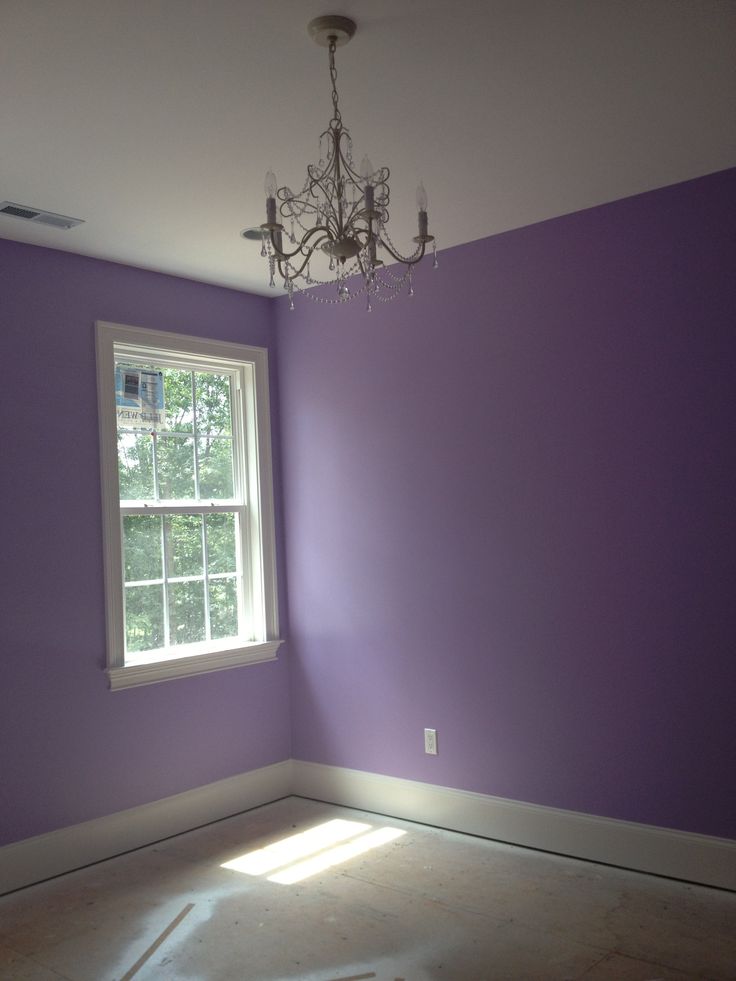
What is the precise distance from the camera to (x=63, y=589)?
151 inches

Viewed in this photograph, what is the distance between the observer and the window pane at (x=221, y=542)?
4.52 metres

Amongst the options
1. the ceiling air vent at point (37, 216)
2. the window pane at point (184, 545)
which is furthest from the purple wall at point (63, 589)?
the window pane at point (184, 545)

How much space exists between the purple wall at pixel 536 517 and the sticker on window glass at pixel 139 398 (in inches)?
30.2

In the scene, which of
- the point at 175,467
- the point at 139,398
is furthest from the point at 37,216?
the point at 175,467

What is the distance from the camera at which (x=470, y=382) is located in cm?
403

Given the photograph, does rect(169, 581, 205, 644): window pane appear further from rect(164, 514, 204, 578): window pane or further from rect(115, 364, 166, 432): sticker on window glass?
rect(115, 364, 166, 432): sticker on window glass

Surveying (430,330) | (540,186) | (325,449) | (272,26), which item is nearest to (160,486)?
(325,449)

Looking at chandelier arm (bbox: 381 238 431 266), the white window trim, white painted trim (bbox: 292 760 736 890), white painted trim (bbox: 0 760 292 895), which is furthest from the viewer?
the white window trim

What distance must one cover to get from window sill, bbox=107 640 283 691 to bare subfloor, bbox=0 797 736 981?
76 centimetres

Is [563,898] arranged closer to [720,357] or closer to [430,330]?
[720,357]

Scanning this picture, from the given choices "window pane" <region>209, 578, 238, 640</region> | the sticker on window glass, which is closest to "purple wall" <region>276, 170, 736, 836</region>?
"window pane" <region>209, 578, 238, 640</region>

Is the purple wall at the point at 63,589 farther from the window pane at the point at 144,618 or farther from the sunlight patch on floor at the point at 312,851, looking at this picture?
the sunlight patch on floor at the point at 312,851

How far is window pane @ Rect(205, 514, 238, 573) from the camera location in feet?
14.8

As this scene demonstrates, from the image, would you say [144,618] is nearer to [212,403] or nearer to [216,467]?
[216,467]
